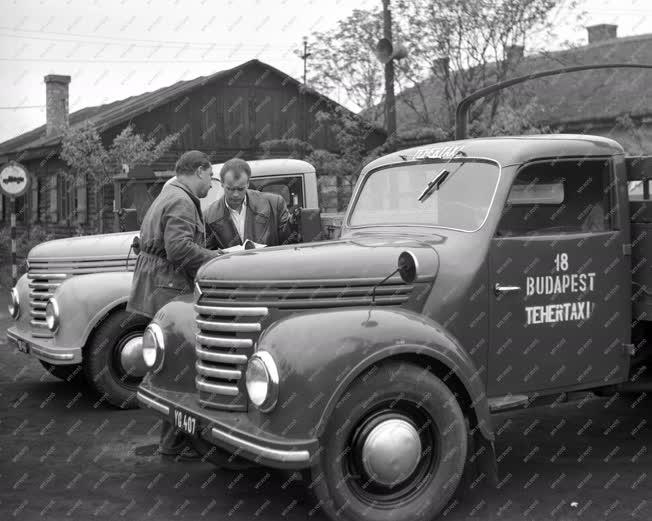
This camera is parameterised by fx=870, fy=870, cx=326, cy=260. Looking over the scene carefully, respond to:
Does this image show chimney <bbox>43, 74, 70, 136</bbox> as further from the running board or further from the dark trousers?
the running board

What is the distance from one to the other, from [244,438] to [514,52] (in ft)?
60.0

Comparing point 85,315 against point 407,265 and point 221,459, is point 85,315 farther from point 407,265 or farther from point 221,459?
point 407,265

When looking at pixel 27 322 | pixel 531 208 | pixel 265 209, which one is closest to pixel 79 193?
pixel 27 322

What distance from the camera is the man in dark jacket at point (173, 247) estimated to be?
17.8 feet

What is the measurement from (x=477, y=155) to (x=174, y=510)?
2580 millimetres

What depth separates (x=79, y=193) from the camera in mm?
24125

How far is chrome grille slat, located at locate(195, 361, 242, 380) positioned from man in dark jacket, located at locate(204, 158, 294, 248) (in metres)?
1.81

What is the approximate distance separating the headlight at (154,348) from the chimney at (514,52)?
→ 17.3 metres

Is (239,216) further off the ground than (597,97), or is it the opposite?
(597,97)

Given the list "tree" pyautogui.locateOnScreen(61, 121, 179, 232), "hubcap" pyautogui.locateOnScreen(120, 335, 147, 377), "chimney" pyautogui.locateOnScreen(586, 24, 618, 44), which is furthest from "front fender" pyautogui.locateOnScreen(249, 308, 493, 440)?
"chimney" pyautogui.locateOnScreen(586, 24, 618, 44)

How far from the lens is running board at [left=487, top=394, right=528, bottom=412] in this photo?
15.2 feet

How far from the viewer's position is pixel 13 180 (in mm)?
15703

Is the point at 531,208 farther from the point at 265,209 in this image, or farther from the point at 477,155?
the point at 265,209

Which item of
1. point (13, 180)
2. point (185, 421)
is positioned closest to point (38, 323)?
point (185, 421)
